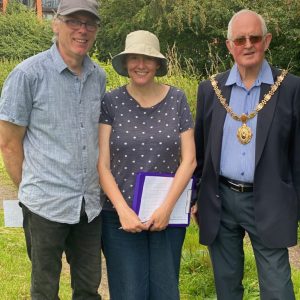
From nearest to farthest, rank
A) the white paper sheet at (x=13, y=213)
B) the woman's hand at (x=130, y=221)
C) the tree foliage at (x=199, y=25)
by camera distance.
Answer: the woman's hand at (x=130, y=221) < the white paper sheet at (x=13, y=213) < the tree foliage at (x=199, y=25)

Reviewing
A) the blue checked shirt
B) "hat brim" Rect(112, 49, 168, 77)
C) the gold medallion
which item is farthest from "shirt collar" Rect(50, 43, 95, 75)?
the gold medallion

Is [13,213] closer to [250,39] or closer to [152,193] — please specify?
[152,193]

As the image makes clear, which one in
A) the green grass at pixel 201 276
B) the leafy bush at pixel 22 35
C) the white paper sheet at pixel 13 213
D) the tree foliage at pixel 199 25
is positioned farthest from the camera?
the leafy bush at pixel 22 35

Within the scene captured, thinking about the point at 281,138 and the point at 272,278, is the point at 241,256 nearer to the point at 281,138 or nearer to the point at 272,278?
the point at 272,278

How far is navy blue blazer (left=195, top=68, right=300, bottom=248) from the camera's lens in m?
3.13

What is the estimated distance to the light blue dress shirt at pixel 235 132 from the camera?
10.4 feet

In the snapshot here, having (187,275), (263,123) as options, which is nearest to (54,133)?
(263,123)

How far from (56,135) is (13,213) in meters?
0.69

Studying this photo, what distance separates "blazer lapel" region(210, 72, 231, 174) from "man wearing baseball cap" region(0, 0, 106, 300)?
72 centimetres

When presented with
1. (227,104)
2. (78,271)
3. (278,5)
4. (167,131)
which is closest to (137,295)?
(78,271)

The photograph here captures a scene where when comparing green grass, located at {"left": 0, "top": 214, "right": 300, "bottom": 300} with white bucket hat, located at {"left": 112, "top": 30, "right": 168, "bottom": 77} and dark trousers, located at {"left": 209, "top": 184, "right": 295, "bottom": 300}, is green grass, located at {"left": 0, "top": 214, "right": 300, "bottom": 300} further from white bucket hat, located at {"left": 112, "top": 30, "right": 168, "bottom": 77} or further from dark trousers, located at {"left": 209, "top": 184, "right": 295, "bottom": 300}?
white bucket hat, located at {"left": 112, "top": 30, "right": 168, "bottom": 77}

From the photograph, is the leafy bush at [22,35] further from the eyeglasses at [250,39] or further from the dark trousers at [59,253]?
the eyeglasses at [250,39]

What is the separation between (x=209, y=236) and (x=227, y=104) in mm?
855

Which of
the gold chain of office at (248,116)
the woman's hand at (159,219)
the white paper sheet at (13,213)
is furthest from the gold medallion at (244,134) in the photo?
the white paper sheet at (13,213)
